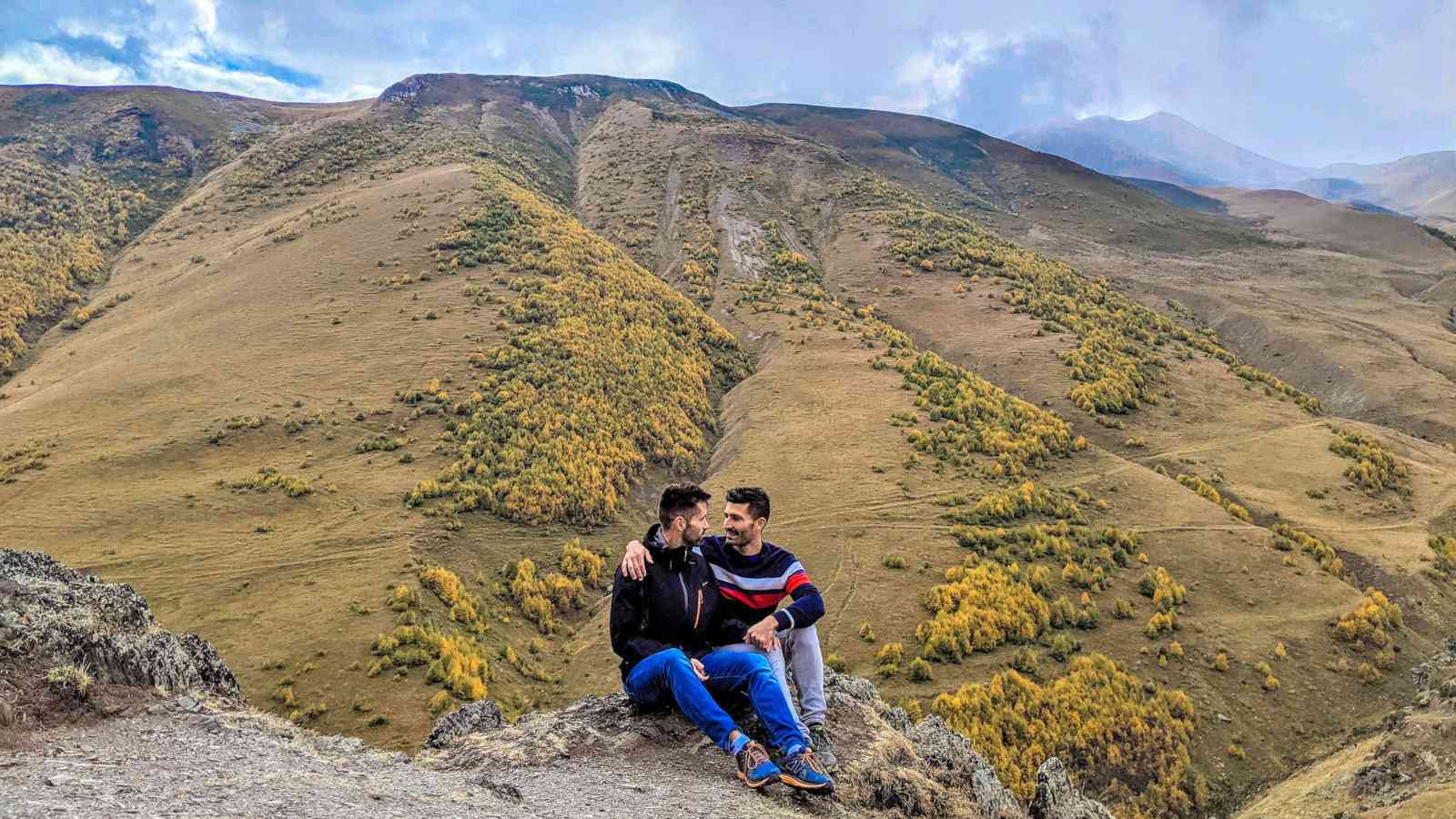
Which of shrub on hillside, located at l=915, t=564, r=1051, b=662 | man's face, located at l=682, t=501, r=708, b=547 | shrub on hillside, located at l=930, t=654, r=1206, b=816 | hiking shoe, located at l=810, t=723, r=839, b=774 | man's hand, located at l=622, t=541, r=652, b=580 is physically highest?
man's face, located at l=682, t=501, r=708, b=547

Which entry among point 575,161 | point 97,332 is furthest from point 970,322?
point 575,161

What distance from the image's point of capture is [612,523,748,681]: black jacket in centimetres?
724

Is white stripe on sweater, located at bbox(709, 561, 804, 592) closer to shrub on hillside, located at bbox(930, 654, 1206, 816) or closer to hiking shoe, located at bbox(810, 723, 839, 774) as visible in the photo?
hiking shoe, located at bbox(810, 723, 839, 774)

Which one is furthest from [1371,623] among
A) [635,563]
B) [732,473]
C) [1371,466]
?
[635,563]

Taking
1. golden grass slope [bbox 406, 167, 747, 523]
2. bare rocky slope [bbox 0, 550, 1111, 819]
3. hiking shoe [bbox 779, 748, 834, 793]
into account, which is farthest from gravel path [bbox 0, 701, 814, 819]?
golden grass slope [bbox 406, 167, 747, 523]

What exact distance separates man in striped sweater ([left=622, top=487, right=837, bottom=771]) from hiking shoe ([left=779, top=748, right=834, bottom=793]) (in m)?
0.66

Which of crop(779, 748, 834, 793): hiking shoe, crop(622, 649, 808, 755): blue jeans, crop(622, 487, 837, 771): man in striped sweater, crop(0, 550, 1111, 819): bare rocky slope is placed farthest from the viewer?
crop(622, 487, 837, 771): man in striped sweater

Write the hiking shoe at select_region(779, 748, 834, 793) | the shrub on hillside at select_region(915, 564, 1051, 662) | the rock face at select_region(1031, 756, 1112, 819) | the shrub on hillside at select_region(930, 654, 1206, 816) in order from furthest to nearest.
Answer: the shrub on hillside at select_region(915, 564, 1051, 662) < the shrub on hillside at select_region(930, 654, 1206, 816) < the rock face at select_region(1031, 756, 1112, 819) < the hiking shoe at select_region(779, 748, 834, 793)

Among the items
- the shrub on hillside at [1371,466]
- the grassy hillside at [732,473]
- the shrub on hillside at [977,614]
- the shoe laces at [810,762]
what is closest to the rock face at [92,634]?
the grassy hillside at [732,473]

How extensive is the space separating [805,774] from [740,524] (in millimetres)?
2294

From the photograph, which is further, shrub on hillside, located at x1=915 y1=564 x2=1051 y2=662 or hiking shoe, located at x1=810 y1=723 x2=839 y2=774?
shrub on hillside, located at x1=915 y1=564 x2=1051 y2=662

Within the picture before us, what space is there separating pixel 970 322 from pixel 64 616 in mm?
47670

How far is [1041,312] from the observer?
49438 millimetres

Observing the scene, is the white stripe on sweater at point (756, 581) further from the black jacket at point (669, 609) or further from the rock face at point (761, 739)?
the rock face at point (761, 739)
